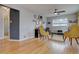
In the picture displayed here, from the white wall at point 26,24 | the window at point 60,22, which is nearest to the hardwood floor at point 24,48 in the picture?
the white wall at point 26,24

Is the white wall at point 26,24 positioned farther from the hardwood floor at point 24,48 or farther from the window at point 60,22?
the window at point 60,22

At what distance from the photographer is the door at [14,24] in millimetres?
7137

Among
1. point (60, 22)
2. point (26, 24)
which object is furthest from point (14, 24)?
point (60, 22)

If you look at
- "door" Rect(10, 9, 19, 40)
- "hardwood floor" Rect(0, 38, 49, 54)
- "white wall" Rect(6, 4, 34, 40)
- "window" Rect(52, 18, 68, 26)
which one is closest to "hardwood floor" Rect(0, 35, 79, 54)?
"hardwood floor" Rect(0, 38, 49, 54)

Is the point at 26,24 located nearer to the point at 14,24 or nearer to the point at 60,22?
the point at 14,24

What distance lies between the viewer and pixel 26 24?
8062 millimetres

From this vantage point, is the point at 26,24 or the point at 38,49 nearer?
the point at 38,49

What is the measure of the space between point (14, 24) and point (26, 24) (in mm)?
1022

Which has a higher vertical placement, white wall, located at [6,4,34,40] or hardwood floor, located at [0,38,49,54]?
white wall, located at [6,4,34,40]

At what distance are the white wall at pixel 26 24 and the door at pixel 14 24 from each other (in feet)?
0.86

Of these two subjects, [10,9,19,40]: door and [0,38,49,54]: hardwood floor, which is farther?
[10,9,19,40]: door

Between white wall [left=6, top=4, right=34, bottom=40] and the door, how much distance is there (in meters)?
0.26

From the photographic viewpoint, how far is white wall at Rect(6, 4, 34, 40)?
7.30 metres

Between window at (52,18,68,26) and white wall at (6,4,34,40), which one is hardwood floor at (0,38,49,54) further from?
window at (52,18,68,26)
